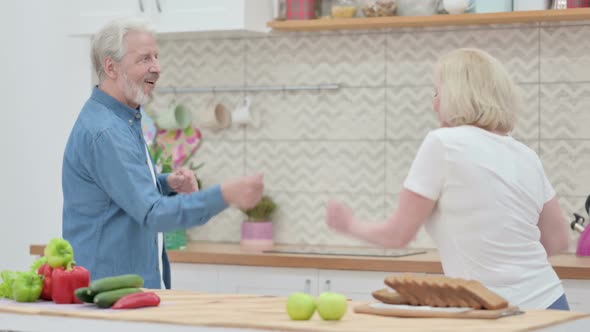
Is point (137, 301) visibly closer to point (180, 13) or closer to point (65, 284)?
point (65, 284)

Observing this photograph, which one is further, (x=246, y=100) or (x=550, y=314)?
(x=246, y=100)

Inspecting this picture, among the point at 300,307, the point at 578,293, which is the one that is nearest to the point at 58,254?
the point at 300,307

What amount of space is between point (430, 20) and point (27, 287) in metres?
2.21

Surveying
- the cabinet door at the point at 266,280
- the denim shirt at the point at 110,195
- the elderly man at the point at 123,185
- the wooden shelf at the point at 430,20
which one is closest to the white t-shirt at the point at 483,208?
the elderly man at the point at 123,185

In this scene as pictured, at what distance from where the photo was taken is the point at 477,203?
97.2 inches

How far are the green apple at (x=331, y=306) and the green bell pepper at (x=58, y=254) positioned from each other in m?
0.70

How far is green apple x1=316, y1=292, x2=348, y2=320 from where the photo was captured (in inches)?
81.4

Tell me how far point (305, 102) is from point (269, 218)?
1.70 ft

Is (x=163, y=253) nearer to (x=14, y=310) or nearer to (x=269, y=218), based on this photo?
(x=14, y=310)

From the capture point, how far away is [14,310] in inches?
90.4

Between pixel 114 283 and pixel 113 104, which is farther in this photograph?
pixel 113 104

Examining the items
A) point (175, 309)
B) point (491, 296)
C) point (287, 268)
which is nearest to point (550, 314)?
point (491, 296)

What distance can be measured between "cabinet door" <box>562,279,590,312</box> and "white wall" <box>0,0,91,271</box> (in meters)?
2.28

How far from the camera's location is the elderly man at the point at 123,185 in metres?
2.72
